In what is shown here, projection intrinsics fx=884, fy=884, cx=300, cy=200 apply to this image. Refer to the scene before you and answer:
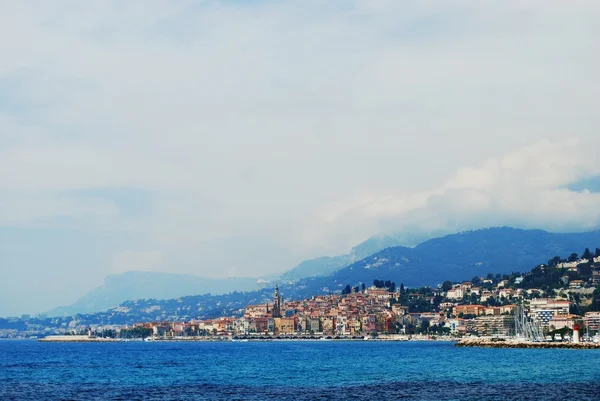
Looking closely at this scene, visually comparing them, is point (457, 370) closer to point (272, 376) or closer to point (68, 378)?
point (272, 376)

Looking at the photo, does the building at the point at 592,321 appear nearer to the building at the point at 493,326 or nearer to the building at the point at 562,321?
the building at the point at 562,321

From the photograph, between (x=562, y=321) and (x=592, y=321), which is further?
(x=562, y=321)

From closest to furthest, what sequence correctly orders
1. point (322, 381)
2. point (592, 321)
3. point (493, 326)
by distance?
point (322, 381), point (592, 321), point (493, 326)

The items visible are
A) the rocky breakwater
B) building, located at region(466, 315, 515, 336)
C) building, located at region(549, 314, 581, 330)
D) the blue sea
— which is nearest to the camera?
the blue sea

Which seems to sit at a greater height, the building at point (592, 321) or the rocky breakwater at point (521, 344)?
the building at point (592, 321)

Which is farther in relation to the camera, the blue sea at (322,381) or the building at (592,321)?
the building at (592,321)

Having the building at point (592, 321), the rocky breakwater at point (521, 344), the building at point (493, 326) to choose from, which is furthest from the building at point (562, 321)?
the rocky breakwater at point (521, 344)

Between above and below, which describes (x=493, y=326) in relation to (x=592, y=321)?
below

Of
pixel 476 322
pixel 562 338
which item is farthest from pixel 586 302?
pixel 562 338

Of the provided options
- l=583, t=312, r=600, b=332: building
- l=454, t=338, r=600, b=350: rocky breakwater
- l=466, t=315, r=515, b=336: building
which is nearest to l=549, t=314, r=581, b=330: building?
l=583, t=312, r=600, b=332: building

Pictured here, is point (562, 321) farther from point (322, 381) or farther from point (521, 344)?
point (322, 381)

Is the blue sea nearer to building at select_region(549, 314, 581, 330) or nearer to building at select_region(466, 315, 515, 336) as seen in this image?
building at select_region(549, 314, 581, 330)

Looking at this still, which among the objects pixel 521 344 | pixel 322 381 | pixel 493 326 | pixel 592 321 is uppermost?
pixel 592 321

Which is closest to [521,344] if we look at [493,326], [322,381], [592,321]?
[592,321]
